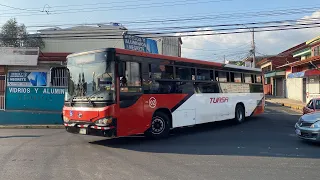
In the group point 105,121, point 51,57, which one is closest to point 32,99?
point 51,57

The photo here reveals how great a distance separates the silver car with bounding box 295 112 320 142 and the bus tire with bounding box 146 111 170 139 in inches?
175

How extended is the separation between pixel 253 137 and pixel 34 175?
7.79 meters

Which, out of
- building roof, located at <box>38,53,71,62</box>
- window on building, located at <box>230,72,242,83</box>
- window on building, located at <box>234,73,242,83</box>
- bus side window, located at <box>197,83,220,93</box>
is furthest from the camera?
building roof, located at <box>38,53,71,62</box>

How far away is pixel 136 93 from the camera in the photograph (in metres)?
9.77

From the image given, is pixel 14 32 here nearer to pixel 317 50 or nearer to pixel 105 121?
pixel 105 121

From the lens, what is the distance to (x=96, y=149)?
29.3ft

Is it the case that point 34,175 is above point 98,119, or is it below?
below

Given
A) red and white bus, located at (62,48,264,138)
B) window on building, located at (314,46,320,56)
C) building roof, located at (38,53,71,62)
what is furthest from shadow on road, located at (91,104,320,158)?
window on building, located at (314,46,320,56)

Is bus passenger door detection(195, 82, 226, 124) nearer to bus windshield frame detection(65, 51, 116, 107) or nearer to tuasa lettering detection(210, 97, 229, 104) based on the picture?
tuasa lettering detection(210, 97, 229, 104)

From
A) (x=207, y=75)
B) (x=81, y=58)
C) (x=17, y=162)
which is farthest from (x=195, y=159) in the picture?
(x=207, y=75)

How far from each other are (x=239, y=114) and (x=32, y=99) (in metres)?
10.7

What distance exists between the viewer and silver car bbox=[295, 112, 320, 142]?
9305 mm

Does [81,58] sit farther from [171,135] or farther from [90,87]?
[171,135]

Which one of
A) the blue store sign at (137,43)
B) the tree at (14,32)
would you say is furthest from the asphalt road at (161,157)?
the tree at (14,32)
